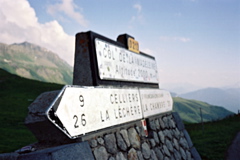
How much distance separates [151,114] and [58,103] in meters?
2.96

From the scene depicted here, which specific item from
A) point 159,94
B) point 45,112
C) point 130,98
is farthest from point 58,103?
point 159,94

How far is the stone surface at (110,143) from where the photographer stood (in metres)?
3.37

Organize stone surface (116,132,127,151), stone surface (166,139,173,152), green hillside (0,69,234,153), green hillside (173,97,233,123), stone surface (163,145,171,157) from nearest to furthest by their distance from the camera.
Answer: stone surface (116,132,127,151), stone surface (163,145,171,157), stone surface (166,139,173,152), green hillside (0,69,234,153), green hillside (173,97,233,123)

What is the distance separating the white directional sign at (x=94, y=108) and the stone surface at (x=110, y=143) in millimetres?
189

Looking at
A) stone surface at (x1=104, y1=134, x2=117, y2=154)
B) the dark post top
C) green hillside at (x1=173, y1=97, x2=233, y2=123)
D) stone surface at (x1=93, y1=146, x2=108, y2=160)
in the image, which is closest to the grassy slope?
the dark post top

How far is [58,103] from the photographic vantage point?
8.68 ft

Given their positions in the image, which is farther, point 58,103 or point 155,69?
point 155,69

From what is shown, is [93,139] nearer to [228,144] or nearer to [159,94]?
[159,94]

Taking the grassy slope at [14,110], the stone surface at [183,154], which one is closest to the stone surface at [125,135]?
the stone surface at [183,154]

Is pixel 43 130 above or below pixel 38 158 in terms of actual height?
above

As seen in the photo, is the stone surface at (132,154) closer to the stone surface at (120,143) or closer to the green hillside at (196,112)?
the stone surface at (120,143)

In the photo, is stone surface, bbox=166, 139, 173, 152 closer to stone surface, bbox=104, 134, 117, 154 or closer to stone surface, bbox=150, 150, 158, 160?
stone surface, bbox=150, 150, 158, 160

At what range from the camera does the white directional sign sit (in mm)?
2712

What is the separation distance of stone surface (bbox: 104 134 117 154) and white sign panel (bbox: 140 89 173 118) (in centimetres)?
141
